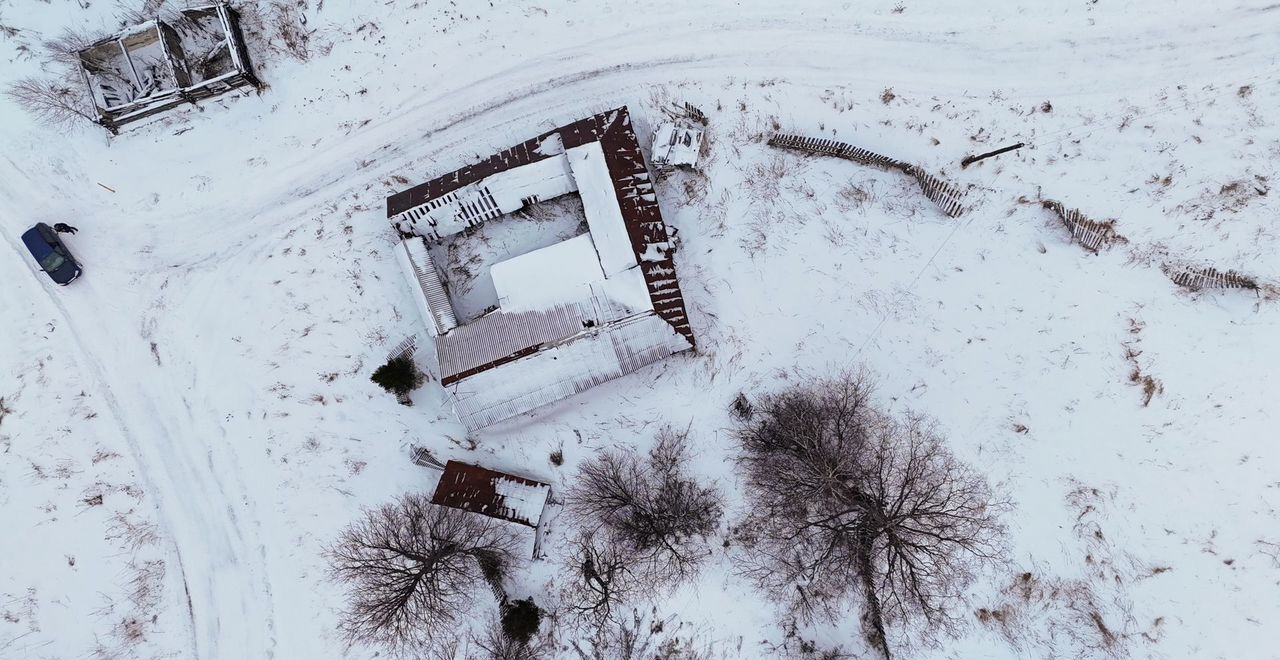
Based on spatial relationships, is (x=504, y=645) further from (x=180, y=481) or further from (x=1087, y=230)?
(x=1087, y=230)

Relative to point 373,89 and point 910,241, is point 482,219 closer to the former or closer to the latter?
point 373,89

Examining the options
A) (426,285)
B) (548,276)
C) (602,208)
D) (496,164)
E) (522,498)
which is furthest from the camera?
(522,498)

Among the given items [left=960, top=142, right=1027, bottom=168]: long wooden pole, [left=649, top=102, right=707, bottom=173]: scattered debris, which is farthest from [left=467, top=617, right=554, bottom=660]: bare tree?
[left=960, top=142, right=1027, bottom=168]: long wooden pole

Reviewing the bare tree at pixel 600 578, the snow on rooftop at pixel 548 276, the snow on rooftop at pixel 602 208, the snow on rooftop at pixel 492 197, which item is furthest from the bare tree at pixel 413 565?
the snow on rooftop at pixel 602 208

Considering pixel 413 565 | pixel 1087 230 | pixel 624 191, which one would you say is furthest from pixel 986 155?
pixel 413 565

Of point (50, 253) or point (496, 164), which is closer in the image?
point (496, 164)

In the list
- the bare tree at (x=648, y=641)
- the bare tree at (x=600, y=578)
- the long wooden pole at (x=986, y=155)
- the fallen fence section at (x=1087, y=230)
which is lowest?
the bare tree at (x=648, y=641)

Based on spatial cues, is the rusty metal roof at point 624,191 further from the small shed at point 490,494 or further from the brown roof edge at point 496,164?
the small shed at point 490,494
